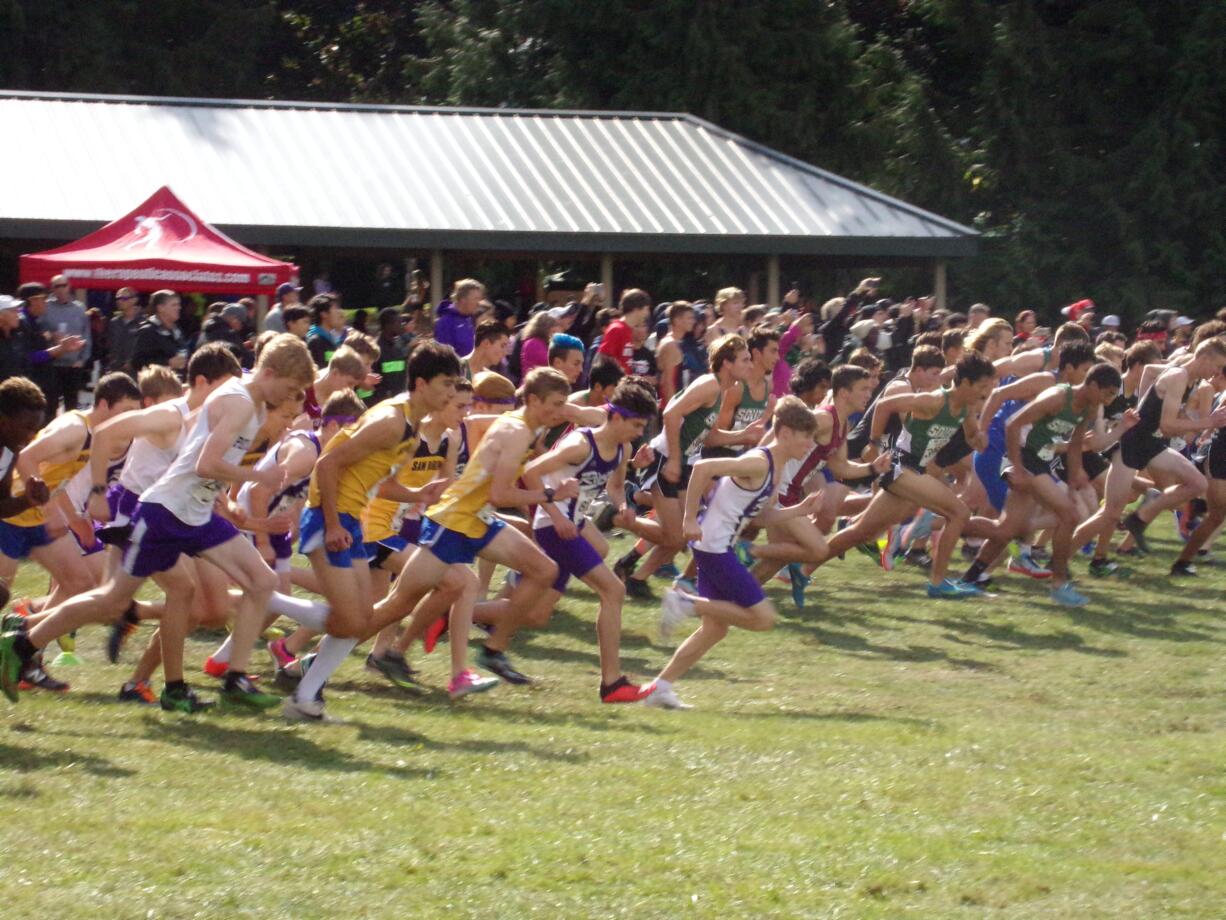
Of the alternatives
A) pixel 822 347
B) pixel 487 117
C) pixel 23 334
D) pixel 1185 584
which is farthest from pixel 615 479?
pixel 487 117

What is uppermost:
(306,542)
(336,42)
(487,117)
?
(336,42)

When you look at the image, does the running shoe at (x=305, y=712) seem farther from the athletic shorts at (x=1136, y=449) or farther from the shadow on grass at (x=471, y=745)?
the athletic shorts at (x=1136, y=449)

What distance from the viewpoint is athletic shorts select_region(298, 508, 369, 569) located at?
27.2ft

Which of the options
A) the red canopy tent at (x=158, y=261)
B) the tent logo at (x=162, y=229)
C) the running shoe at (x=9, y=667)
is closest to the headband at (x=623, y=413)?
the running shoe at (x=9, y=667)

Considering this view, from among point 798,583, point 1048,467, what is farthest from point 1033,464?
point 798,583

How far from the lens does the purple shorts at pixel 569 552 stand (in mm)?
9344

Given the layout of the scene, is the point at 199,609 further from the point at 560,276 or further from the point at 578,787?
the point at 560,276

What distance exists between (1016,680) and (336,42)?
39.1 m

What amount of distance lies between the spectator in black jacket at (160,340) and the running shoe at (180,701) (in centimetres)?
733

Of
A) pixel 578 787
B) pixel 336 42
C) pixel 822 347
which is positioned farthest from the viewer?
pixel 336 42

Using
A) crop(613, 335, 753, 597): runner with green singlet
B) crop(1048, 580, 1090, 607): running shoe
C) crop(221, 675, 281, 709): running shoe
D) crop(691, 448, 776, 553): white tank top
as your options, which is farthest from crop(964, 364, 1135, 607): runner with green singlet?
crop(221, 675, 281, 709): running shoe

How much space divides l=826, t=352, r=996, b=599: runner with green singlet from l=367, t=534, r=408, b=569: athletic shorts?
3.51m

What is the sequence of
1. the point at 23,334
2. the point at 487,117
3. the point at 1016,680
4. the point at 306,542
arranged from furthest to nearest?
the point at 487,117 < the point at 23,334 < the point at 1016,680 < the point at 306,542

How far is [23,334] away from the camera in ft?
47.9
